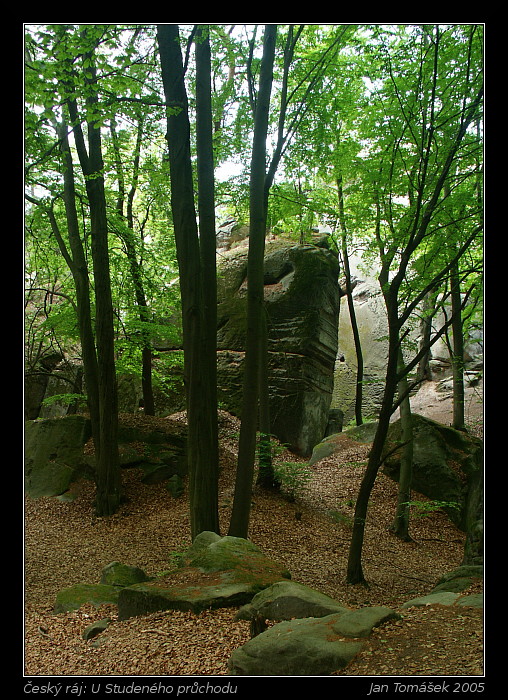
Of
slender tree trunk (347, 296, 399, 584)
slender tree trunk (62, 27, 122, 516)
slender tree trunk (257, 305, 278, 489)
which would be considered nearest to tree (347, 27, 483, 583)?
slender tree trunk (347, 296, 399, 584)

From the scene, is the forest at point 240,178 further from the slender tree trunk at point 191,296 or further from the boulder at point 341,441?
the boulder at point 341,441

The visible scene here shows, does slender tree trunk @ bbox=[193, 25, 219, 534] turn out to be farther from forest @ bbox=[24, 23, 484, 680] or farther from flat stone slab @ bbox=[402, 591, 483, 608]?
flat stone slab @ bbox=[402, 591, 483, 608]

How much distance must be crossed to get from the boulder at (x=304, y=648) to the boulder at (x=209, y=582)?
3.10ft

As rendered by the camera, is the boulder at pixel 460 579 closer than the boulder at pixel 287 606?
No

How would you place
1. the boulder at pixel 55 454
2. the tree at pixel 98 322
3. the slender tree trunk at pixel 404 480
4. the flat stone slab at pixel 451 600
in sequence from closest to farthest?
the flat stone slab at pixel 451 600
the tree at pixel 98 322
the slender tree trunk at pixel 404 480
the boulder at pixel 55 454

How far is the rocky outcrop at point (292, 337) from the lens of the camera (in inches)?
587

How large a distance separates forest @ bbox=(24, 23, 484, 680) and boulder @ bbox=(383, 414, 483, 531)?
116 centimetres

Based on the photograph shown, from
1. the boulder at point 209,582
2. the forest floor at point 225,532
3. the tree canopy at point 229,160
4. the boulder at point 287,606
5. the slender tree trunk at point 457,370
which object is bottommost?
the forest floor at point 225,532

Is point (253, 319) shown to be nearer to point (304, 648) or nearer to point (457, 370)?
point (304, 648)

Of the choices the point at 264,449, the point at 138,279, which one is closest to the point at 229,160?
the point at 138,279

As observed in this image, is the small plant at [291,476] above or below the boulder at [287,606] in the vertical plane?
below

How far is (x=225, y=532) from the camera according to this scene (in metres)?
8.66

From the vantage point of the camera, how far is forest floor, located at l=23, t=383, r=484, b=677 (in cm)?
342

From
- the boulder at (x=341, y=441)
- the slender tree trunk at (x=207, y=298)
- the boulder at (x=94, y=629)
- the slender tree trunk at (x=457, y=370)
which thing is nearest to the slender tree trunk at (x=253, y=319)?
the slender tree trunk at (x=207, y=298)
